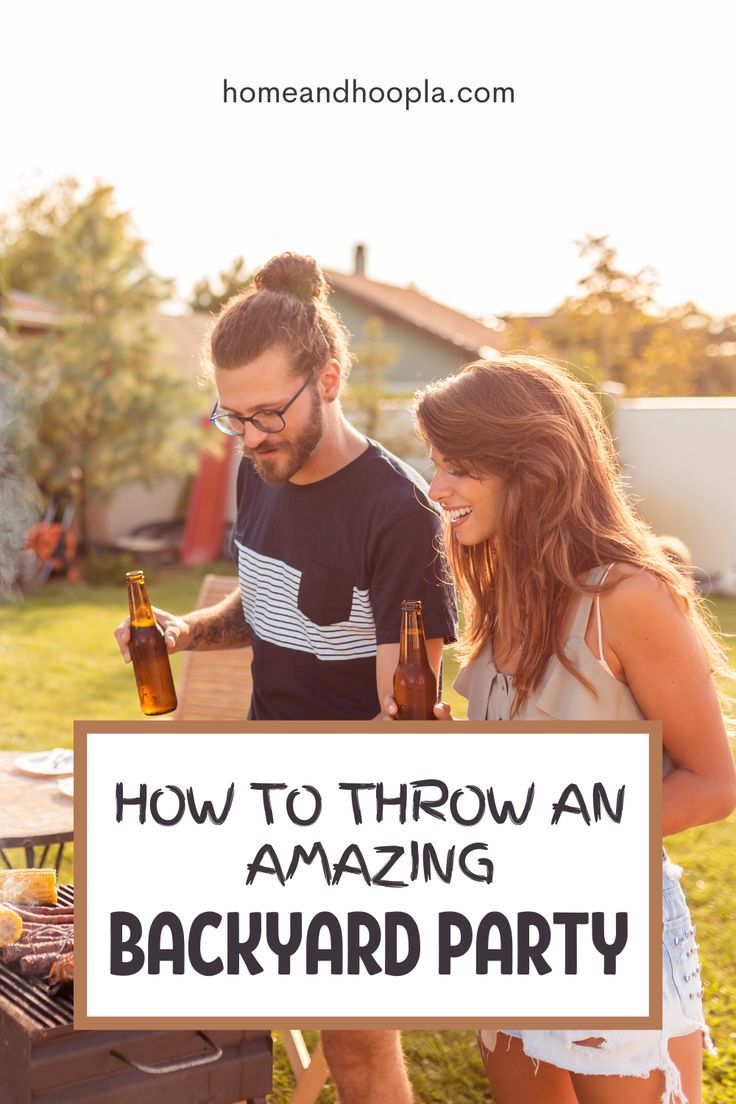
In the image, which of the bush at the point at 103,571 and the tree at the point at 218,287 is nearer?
the bush at the point at 103,571

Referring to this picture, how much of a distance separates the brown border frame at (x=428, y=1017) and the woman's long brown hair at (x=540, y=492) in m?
0.12

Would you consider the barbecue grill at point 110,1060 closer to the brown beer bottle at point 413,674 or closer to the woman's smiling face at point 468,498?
the brown beer bottle at point 413,674

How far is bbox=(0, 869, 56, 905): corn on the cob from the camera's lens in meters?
2.33

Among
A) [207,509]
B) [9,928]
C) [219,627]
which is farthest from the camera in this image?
[207,509]

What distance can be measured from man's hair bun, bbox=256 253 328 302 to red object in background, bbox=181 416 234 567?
36.1 ft

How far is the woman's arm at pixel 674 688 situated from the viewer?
1622mm

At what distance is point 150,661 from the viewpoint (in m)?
2.49

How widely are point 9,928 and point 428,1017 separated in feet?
3.02

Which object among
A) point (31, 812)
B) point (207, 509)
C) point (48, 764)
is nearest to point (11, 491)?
point (207, 509)

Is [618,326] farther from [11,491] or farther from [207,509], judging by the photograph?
[11,491]

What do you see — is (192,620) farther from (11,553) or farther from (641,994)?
(11,553)

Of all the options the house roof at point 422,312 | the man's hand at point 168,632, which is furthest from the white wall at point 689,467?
the man's hand at point 168,632

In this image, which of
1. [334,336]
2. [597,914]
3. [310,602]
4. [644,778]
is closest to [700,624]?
[644,778]

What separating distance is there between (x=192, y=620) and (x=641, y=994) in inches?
A: 56.8
